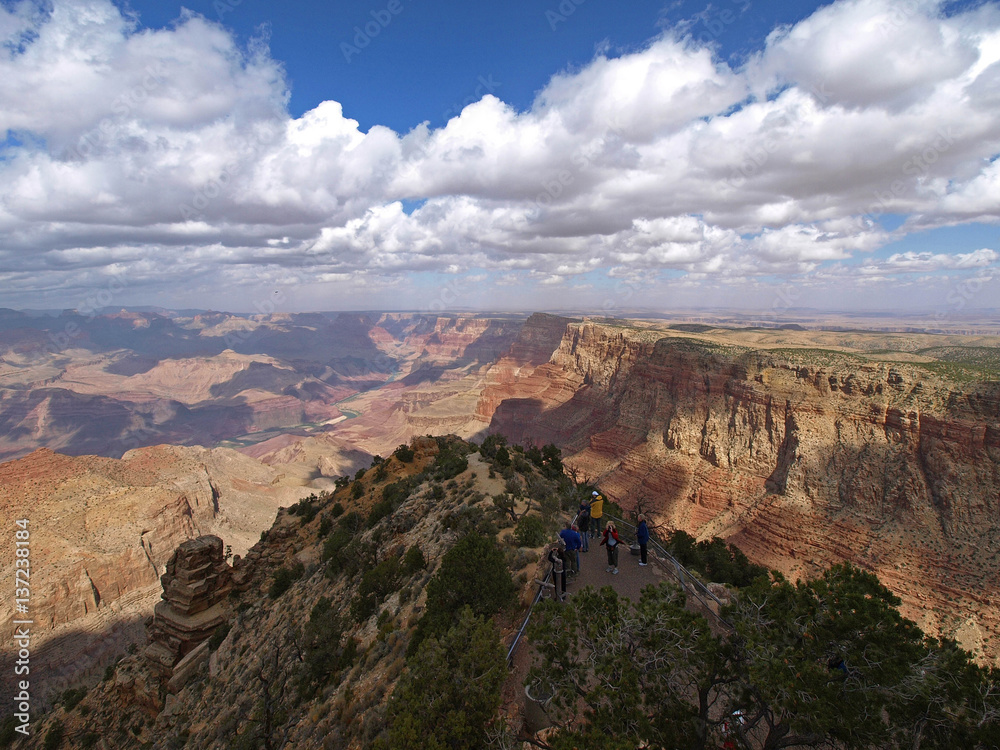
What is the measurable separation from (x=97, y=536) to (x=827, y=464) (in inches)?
2780

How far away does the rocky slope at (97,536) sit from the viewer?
1435 inches

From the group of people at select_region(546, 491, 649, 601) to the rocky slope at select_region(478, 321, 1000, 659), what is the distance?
25.6 m

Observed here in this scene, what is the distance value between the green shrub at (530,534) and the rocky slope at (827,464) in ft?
87.4

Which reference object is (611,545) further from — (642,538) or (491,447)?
(491,447)

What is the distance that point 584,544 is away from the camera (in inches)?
501

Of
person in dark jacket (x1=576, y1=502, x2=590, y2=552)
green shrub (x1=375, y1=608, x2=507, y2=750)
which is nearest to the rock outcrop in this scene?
person in dark jacket (x1=576, y1=502, x2=590, y2=552)

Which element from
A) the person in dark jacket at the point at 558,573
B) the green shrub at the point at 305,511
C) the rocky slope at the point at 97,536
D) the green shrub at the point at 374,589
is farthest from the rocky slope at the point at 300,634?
the rocky slope at the point at 97,536

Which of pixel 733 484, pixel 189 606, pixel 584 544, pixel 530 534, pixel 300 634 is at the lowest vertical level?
pixel 189 606

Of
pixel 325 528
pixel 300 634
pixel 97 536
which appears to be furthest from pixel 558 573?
pixel 97 536

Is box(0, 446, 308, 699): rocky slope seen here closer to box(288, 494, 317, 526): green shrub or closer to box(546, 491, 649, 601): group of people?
box(288, 494, 317, 526): green shrub

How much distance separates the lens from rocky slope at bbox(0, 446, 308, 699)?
36.4 metres

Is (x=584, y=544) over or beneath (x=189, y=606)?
over

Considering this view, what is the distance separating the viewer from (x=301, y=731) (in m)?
10.9

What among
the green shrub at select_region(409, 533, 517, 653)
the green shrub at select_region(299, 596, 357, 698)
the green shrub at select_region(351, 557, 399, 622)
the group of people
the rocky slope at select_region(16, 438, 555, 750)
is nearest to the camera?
the group of people
